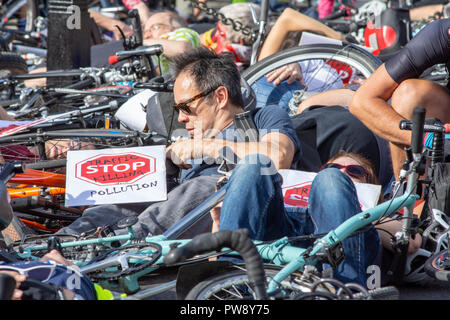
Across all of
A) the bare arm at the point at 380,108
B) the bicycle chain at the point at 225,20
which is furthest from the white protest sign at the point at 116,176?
the bicycle chain at the point at 225,20

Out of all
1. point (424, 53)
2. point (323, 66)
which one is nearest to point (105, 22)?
point (323, 66)

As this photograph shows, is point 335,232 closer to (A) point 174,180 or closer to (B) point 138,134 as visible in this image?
(A) point 174,180

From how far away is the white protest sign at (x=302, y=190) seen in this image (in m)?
3.58

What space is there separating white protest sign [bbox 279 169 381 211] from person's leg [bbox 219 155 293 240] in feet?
1.33

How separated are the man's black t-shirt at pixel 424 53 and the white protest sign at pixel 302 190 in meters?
0.98

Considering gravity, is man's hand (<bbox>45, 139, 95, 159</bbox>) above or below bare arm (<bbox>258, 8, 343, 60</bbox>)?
below

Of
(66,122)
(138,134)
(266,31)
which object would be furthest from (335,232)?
(266,31)

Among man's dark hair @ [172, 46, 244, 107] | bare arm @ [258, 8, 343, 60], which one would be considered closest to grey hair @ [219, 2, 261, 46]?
bare arm @ [258, 8, 343, 60]

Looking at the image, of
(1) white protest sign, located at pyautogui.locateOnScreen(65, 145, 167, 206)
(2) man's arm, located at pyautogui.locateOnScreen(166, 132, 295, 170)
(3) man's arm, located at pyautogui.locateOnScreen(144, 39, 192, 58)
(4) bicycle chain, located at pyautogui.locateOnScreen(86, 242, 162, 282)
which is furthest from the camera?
(3) man's arm, located at pyautogui.locateOnScreen(144, 39, 192, 58)

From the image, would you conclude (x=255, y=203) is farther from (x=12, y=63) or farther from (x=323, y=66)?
(x=12, y=63)

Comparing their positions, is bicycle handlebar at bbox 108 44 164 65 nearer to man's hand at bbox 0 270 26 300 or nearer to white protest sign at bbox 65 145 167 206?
white protest sign at bbox 65 145 167 206

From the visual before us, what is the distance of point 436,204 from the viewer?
3600mm

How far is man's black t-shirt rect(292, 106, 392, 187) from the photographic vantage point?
4555 millimetres
